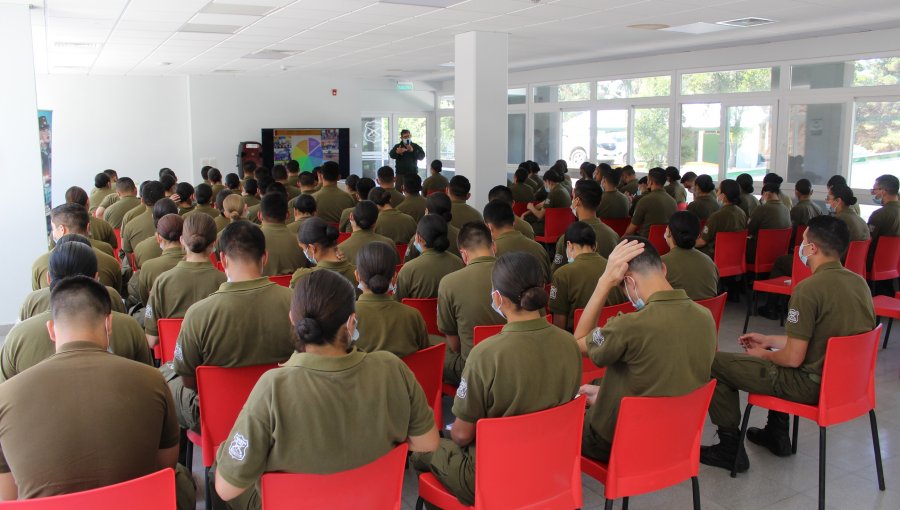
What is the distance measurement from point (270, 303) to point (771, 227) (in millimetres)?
5760

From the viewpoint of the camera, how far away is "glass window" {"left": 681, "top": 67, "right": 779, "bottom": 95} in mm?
10297

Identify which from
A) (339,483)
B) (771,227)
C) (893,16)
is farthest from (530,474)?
(893,16)

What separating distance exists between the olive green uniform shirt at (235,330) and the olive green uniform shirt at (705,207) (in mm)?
5917

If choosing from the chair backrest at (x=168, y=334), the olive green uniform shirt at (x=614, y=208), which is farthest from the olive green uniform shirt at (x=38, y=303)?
the olive green uniform shirt at (x=614, y=208)

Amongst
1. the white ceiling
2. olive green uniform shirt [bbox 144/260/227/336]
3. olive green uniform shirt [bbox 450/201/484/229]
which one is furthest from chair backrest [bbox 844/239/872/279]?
olive green uniform shirt [bbox 144/260/227/336]

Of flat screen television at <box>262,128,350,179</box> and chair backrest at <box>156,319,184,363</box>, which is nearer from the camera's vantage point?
chair backrest at <box>156,319,184,363</box>

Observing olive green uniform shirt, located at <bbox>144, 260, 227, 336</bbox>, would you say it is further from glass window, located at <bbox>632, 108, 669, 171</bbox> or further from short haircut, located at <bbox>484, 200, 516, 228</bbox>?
glass window, located at <bbox>632, 108, 669, 171</bbox>

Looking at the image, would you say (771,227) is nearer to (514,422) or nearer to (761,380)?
(761,380)

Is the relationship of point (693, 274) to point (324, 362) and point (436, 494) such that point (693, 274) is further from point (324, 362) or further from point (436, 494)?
point (324, 362)

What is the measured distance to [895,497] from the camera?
3.40 m

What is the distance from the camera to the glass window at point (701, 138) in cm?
1123

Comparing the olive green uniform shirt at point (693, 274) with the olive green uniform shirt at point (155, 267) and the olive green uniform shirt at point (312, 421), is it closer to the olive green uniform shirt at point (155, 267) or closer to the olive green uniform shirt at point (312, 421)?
the olive green uniform shirt at point (312, 421)

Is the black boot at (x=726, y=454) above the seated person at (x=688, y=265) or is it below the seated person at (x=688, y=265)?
below

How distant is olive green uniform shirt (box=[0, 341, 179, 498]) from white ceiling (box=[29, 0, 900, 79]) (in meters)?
5.37
